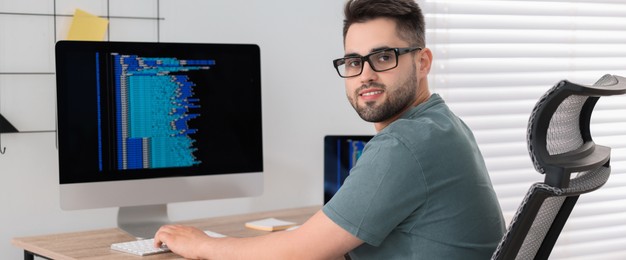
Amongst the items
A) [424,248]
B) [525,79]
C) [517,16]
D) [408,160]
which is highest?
[517,16]

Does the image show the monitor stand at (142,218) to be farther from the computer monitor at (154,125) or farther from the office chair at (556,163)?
the office chair at (556,163)

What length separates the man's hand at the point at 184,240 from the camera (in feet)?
6.40

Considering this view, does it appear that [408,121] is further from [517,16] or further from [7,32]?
[517,16]

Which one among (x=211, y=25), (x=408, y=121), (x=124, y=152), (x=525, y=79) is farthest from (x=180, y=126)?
(x=525, y=79)

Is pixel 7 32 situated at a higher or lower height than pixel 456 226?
higher

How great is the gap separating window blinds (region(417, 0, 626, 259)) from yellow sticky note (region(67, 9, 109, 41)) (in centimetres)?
119

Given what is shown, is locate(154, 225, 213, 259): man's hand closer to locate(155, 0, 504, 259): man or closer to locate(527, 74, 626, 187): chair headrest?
locate(155, 0, 504, 259): man

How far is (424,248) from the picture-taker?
1677mm

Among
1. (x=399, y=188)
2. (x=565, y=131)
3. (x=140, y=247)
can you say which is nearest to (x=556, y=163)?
(x=565, y=131)

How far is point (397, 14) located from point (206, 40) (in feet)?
3.37

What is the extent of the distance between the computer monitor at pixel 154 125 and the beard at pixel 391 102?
25.3 inches

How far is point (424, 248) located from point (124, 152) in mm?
946

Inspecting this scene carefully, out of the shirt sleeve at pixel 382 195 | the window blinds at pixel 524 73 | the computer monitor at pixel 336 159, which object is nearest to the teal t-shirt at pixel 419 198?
the shirt sleeve at pixel 382 195

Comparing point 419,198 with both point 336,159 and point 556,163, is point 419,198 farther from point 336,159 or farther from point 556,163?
point 336,159
